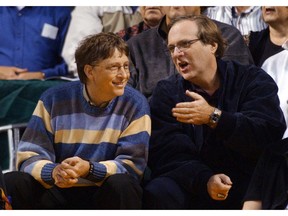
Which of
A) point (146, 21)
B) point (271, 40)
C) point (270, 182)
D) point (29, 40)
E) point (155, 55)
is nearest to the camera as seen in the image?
point (270, 182)

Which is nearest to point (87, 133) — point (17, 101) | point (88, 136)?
point (88, 136)

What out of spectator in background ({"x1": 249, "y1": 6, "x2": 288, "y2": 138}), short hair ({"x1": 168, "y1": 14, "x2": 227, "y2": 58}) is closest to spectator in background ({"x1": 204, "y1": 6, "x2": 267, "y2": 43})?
spectator in background ({"x1": 249, "y1": 6, "x2": 288, "y2": 138})

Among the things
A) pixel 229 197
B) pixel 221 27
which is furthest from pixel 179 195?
pixel 221 27

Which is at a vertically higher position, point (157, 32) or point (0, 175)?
point (157, 32)

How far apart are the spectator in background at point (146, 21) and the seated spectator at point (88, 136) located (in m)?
0.73

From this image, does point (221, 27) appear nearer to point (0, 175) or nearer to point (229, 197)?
point (229, 197)

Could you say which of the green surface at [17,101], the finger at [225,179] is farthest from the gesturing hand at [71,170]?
the green surface at [17,101]

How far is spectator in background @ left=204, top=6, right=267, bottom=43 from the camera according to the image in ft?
11.6

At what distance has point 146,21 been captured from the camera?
3.55 meters

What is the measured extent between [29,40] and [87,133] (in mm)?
1150

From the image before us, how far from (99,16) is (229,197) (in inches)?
58.3

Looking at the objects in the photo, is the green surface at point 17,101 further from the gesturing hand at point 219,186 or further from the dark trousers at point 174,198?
the gesturing hand at point 219,186

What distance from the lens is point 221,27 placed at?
3.16m

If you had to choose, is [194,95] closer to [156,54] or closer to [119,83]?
[119,83]
